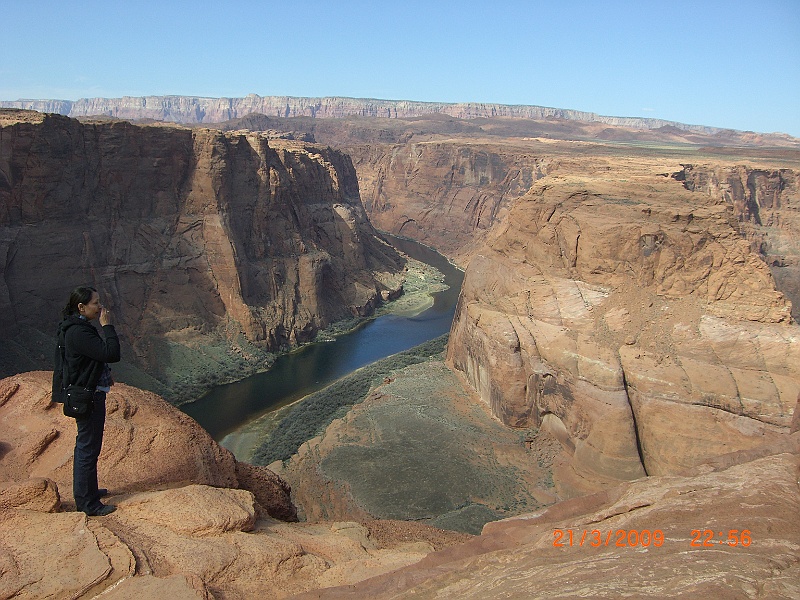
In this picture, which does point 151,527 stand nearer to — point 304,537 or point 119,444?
point 119,444

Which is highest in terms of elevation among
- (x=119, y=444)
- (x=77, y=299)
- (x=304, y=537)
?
(x=77, y=299)

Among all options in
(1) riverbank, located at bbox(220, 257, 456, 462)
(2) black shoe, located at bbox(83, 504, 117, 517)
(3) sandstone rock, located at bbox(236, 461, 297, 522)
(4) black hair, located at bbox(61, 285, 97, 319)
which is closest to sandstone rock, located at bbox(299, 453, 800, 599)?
(2) black shoe, located at bbox(83, 504, 117, 517)

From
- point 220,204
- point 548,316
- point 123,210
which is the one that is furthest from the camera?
Answer: point 220,204

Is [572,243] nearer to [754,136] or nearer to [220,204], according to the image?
[220,204]

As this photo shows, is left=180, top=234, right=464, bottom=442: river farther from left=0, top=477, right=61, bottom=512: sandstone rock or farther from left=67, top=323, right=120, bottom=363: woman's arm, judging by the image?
left=67, top=323, right=120, bottom=363: woman's arm

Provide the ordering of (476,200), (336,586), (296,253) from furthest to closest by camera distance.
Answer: (476,200), (296,253), (336,586)

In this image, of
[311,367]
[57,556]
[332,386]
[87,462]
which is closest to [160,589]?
[57,556]

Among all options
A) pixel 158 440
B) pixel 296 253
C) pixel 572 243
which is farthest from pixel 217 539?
pixel 296 253

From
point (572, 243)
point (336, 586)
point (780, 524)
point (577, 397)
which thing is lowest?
point (577, 397)
